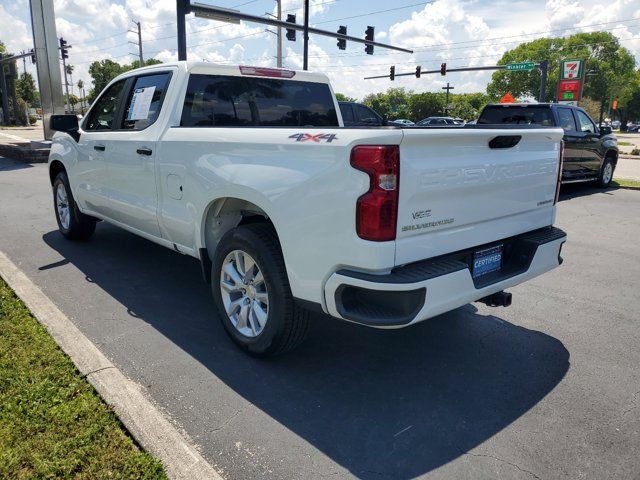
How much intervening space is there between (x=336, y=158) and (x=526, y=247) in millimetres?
1628

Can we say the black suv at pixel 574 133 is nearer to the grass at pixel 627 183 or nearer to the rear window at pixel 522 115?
the rear window at pixel 522 115

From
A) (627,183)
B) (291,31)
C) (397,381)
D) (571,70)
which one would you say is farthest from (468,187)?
(571,70)

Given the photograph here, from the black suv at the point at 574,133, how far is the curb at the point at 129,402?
903 centimetres

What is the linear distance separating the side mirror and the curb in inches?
84.5

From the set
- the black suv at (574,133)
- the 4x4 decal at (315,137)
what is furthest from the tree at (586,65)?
the 4x4 decal at (315,137)

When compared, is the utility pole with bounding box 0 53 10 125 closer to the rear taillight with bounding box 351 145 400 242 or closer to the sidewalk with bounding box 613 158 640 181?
the sidewalk with bounding box 613 158 640 181

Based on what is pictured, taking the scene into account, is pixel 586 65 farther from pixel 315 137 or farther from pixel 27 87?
pixel 315 137

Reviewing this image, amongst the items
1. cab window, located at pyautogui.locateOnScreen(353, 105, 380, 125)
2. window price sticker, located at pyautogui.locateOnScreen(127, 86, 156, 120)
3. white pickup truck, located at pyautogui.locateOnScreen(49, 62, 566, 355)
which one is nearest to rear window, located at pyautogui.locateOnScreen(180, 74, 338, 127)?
white pickup truck, located at pyautogui.locateOnScreen(49, 62, 566, 355)

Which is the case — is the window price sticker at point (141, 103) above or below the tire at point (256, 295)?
above

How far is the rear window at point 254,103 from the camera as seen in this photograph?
4.32 m

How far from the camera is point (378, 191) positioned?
8.62 ft

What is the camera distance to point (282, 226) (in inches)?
120

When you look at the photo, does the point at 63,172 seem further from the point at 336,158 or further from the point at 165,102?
the point at 336,158

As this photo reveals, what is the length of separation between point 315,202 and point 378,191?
0.39 metres
